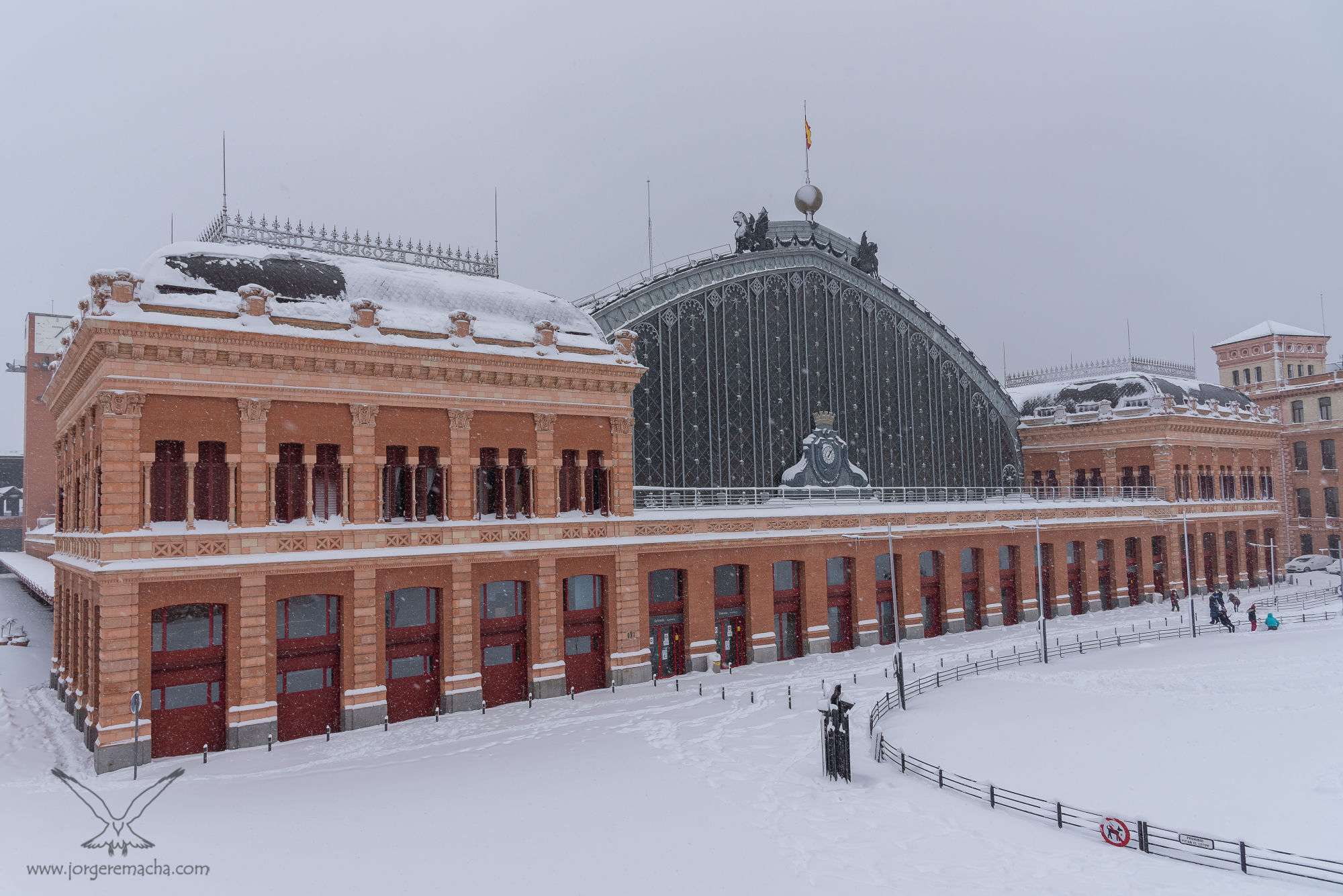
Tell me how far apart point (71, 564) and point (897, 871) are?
99.6 ft

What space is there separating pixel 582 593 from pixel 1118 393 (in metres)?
52.5

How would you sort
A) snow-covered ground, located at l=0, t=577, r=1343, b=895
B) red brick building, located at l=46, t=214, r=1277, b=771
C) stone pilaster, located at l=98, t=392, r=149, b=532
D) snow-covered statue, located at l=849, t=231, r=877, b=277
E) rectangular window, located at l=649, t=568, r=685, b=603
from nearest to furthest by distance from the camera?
snow-covered ground, located at l=0, t=577, r=1343, b=895, stone pilaster, located at l=98, t=392, r=149, b=532, red brick building, located at l=46, t=214, r=1277, b=771, rectangular window, located at l=649, t=568, r=685, b=603, snow-covered statue, located at l=849, t=231, r=877, b=277

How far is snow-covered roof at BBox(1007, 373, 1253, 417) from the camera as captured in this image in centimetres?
6956

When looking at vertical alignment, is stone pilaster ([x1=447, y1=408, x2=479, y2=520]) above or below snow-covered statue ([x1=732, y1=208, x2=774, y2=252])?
below

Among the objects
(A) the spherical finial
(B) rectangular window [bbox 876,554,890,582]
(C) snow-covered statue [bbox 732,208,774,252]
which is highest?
(A) the spherical finial

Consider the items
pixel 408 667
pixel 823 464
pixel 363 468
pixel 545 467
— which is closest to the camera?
pixel 363 468

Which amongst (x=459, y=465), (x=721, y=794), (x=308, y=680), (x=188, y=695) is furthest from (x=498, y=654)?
(x=721, y=794)

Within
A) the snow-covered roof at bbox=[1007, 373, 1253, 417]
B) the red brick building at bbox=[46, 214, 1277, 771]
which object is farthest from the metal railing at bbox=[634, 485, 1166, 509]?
the snow-covered roof at bbox=[1007, 373, 1253, 417]

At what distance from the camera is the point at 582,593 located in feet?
124

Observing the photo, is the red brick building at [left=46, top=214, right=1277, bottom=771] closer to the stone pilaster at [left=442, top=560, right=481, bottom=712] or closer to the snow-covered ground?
the stone pilaster at [left=442, top=560, right=481, bottom=712]

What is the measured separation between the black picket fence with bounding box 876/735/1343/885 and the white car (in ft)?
243

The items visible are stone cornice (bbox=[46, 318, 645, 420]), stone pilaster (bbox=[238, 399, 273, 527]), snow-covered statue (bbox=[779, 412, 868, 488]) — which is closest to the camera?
stone cornice (bbox=[46, 318, 645, 420])

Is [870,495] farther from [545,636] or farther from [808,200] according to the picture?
[545,636]

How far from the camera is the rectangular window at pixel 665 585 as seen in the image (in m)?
Result: 40.7
